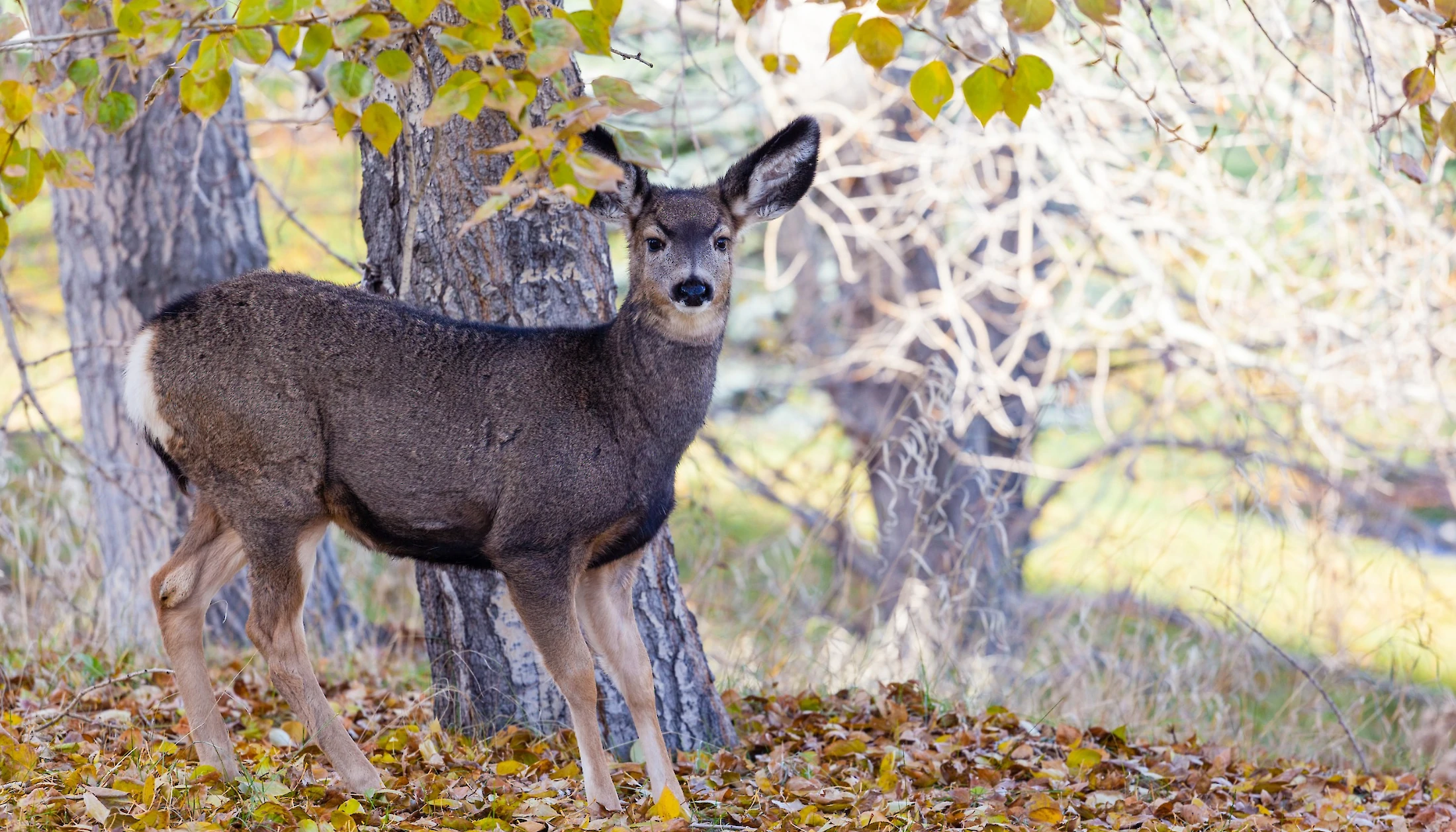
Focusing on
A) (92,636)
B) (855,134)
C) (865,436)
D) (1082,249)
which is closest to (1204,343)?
(1082,249)

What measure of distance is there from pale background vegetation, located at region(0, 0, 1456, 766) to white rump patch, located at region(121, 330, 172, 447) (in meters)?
1.21

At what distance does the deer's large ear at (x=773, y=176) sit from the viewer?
4.48m

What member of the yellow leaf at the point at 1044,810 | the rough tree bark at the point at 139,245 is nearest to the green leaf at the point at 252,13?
the yellow leaf at the point at 1044,810

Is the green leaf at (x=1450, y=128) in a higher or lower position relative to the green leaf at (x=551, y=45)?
lower

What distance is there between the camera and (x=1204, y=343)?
27.5 feet

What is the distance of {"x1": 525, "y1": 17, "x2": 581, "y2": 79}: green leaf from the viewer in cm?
288

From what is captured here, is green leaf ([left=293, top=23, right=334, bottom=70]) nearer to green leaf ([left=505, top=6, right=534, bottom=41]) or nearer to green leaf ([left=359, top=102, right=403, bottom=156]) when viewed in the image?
green leaf ([left=359, top=102, right=403, bottom=156])

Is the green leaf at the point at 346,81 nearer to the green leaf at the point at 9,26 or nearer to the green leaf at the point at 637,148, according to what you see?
the green leaf at the point at 637,148

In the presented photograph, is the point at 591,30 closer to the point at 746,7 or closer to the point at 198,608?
the point at 746,7

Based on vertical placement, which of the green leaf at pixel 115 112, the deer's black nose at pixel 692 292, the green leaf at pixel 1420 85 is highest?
the green leaf at pixel 115 112

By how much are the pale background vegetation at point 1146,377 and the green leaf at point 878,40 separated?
1.70 m

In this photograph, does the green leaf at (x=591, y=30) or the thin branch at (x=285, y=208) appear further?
the thin branch at (x=285, y=208)

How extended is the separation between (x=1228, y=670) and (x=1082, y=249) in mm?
4126

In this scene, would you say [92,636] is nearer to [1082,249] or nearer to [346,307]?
[346,307]
